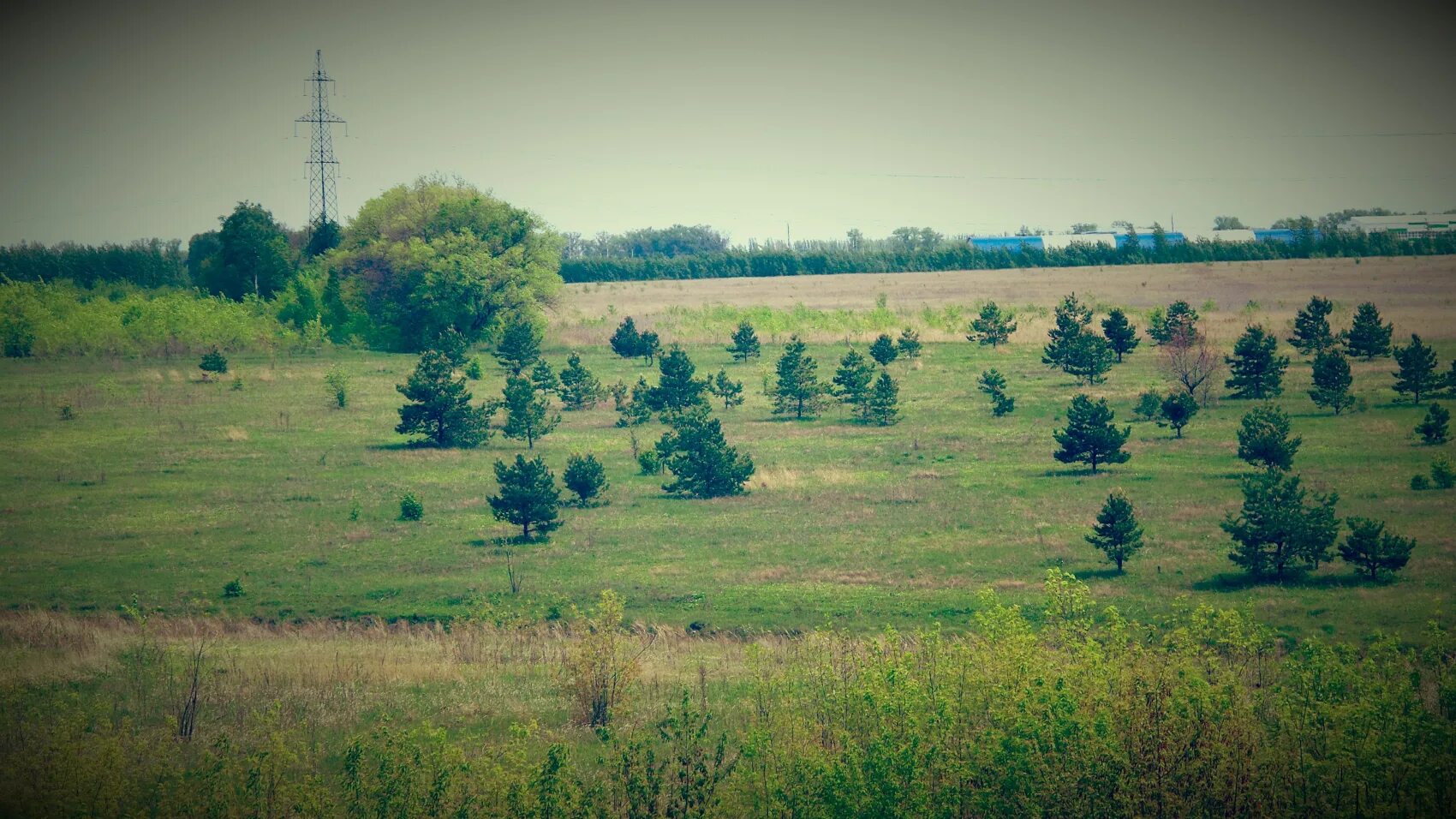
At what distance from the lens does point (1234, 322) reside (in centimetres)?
8088

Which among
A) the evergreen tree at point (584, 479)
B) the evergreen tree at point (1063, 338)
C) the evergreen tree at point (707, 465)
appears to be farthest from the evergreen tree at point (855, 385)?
the evergreen tree at point (584, 479)

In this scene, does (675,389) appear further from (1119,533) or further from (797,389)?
(1119,533)

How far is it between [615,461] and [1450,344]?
51.5 metres

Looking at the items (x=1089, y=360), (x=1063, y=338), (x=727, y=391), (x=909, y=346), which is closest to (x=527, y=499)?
(x=727, y=391)

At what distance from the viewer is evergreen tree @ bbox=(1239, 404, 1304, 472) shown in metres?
37.9

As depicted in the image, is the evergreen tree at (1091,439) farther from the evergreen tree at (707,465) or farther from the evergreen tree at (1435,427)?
the evergreen tree at (707,465)

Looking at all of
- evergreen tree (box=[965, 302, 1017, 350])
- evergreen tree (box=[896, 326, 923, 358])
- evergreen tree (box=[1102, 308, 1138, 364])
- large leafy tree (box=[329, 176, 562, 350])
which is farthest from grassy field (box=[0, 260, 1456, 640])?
large leafy tree (box=[329, 176, 562, 350])

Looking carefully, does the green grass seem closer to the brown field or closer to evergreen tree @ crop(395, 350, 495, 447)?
evergreen tree @ crop(395, 350, 495, 447)

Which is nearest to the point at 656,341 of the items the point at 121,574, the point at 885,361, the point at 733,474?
the point at 885,361

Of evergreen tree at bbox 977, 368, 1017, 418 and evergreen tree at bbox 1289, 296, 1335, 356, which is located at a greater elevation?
evergreen tree at bbox 1289, 296, 1335, 356

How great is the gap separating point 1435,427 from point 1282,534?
60.9 ft

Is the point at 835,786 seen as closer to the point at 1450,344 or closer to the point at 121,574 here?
the point at 121,574

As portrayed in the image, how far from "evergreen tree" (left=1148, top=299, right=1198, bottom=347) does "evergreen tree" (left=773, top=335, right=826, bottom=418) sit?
2232cm

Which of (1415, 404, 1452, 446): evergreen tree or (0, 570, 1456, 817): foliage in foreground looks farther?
(1415, 404, 1452, 446): evergreen tree
